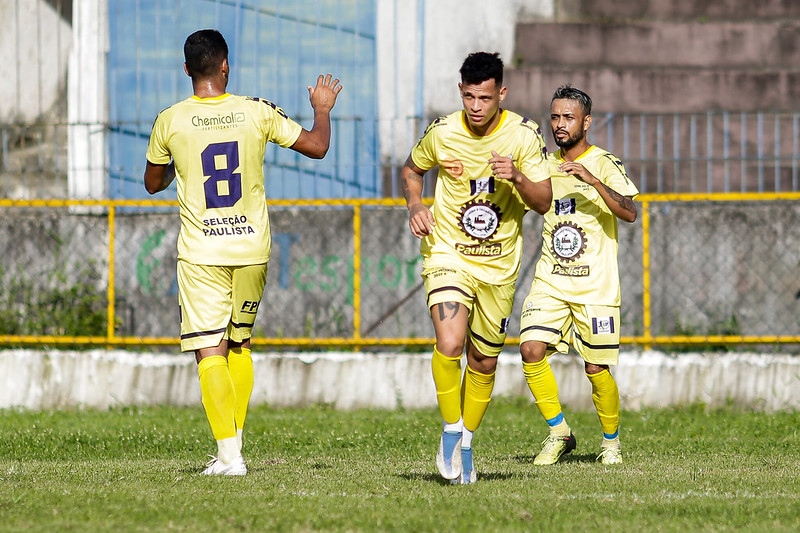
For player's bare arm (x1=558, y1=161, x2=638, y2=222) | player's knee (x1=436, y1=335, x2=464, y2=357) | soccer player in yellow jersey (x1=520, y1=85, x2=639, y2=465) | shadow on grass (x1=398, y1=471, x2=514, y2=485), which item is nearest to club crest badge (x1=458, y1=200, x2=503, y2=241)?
player's knee (x1=436, y1=335, x2=464, y2=357)

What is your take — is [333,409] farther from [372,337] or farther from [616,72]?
[616,72]

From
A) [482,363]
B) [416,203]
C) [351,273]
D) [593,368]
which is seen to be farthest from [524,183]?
[351,273]

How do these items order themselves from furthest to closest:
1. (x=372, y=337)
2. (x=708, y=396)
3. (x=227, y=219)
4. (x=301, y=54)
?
(x=301, y=54) → (x=372, y=337) → (x=708, y=396) → (x=227, y=219)

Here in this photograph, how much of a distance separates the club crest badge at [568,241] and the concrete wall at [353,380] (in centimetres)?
342

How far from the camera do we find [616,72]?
16.0m

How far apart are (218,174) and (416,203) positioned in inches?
44.5

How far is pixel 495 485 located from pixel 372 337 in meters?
6.04

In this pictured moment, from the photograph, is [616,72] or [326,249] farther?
[616,72]

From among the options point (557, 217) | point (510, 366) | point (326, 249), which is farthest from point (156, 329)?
point (557, 217)

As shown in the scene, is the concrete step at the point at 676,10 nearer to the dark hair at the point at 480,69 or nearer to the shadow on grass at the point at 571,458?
the shadow on grass at the point at 571,458

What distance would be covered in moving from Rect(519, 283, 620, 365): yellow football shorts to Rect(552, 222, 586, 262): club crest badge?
29cm

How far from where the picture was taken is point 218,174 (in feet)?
22.0

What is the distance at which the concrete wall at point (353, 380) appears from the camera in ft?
36.7

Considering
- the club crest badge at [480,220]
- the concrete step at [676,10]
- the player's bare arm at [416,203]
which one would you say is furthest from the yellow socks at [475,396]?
the concrete step at [676,10]
